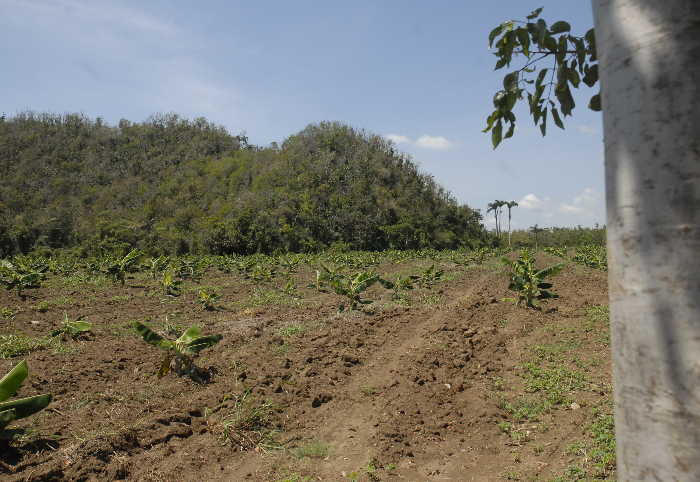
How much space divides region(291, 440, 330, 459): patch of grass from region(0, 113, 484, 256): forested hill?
85.4 feet

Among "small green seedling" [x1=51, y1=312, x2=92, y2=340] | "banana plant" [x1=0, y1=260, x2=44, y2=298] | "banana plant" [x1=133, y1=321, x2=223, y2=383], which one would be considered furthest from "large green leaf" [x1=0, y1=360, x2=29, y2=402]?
"banana plant" [x1=0, y1=260, x2=44, y2=298]

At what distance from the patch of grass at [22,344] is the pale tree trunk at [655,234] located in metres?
6.61

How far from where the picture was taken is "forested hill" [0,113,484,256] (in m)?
30.1

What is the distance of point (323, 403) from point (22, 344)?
13.7 ft

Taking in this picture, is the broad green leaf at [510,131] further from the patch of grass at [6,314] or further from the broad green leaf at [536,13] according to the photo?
the patch of grass at [6,314]

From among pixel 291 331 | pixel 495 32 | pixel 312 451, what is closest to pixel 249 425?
pixel 312 451

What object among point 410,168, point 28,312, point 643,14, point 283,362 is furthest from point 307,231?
point 643,14

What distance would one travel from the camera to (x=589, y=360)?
5.04 metres

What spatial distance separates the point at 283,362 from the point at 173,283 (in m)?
6.65

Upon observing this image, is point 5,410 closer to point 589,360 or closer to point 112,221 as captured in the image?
point 589,360

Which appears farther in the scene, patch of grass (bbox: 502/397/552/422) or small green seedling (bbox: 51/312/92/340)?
small green seedling (bbox: 51/312/92/340)

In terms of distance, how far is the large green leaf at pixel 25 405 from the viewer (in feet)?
11.8

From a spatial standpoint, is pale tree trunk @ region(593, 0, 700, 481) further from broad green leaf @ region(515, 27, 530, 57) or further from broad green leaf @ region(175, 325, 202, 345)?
broad green leaf @ region(175, 325, 202, 345)

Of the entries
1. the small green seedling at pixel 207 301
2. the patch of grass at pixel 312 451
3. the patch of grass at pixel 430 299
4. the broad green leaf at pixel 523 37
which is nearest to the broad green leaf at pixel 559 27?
the broad green leaf at pixel 523 37
